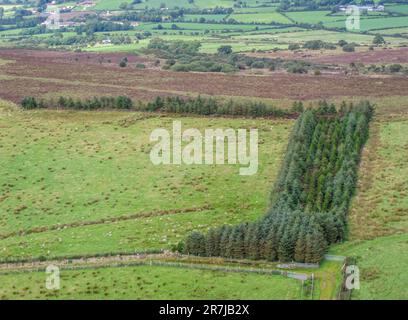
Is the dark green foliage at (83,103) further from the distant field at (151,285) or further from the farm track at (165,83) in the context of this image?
the distant field at (151,285)

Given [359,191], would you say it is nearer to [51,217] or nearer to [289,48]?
[51,217]

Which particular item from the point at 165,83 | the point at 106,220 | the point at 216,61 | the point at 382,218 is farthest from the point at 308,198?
the point at 216,61

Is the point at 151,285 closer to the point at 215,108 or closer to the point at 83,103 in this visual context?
the point at 215,108

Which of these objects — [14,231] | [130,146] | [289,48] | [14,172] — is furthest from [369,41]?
[14,231]

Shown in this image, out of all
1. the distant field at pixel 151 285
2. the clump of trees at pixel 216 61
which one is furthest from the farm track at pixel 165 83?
the distant field at pixel 151 285

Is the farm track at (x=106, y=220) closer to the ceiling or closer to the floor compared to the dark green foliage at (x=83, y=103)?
closer to the floor

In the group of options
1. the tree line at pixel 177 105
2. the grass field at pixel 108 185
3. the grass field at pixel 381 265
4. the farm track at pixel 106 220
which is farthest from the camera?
the tree line at pixel 177 105
